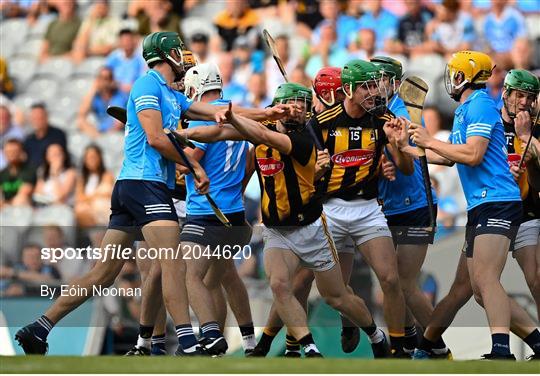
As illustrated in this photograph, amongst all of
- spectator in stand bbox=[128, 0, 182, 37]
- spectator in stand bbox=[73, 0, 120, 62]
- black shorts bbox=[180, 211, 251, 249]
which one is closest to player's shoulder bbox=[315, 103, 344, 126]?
black shorts bbox=[180, 211, 251, 249]

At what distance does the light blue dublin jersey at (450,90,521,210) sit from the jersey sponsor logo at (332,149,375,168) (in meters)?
0.90

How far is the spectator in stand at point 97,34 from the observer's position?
1714cm

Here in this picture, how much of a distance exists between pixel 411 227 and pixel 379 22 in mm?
5929

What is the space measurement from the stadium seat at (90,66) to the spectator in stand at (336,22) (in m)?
2.74

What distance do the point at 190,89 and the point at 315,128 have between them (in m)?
0.97

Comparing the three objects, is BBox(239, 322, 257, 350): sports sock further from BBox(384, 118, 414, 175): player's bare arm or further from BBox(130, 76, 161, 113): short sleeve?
BBox(130, 76, 161, 113): short sleeve

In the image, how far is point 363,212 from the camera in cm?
1023

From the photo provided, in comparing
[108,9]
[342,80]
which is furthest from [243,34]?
[342,80]

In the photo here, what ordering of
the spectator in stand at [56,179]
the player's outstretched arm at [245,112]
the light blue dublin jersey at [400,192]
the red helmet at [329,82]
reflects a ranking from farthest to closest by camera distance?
the spectator in stand at [56,179] < the red helmet at [329,82] < the light blue dublin jersey at [400,192] < the player's outstretched arm at [245,112]

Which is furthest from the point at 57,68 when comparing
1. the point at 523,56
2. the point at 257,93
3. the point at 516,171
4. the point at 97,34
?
the point at 516,171

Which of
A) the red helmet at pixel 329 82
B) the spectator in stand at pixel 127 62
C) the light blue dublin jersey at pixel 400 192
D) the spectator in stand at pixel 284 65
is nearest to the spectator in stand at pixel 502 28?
the spectator in stand at pixel 284 65

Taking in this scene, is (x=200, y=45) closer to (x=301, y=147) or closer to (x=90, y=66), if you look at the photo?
(x=90, y=66)

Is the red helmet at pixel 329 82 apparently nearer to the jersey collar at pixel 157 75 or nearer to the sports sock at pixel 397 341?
the jersey collar at pixel 157 75

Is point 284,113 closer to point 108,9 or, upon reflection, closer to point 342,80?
point 342,80
